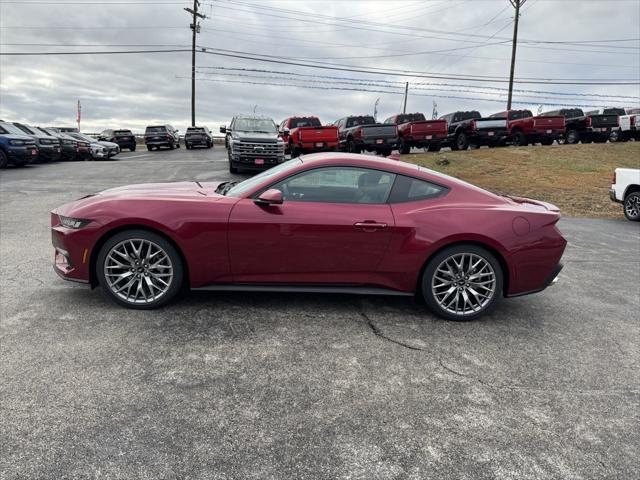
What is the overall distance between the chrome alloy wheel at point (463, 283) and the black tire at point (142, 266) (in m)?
2.26

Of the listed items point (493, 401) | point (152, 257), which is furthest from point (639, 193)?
point (152, 257)

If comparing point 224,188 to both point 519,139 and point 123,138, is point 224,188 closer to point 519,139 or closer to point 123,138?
point 519,139

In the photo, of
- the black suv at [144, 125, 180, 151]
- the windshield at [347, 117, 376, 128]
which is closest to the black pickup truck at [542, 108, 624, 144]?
the windshield at [347, 117, 376, 128]

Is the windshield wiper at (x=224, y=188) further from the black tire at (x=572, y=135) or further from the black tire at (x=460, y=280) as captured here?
the black tire at (x=572, y=135)

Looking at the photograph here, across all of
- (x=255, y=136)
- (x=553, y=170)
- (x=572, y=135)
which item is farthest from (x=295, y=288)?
(x=572, y=135)

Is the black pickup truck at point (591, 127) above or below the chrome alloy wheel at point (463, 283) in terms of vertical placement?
above

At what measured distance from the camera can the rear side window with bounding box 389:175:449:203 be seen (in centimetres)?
427

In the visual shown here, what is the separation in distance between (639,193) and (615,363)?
9.64 m

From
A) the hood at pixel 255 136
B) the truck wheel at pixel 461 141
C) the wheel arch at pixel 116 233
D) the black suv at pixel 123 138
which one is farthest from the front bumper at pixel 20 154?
the truck wheel at pixel 461 141

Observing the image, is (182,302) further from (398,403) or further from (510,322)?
(510,322)

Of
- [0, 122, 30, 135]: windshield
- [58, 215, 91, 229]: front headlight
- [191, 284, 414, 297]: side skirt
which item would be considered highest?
[0, 122, 30, 135]: windshield

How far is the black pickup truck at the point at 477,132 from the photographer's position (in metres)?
23.7

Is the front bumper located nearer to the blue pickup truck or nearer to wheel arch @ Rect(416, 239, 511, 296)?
the blue pickup truck

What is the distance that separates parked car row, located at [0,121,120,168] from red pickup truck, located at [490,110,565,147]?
21.6 meters
